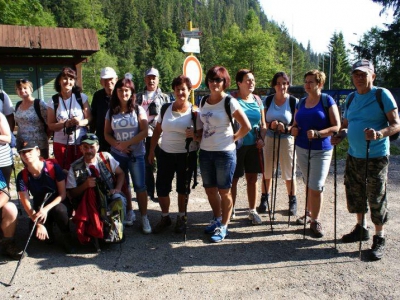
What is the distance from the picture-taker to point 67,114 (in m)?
4.57

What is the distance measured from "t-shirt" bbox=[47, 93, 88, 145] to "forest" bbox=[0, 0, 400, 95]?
578 cm

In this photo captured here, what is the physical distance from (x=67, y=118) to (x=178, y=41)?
325 ft

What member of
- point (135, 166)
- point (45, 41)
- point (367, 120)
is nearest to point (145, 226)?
point (135, 166)

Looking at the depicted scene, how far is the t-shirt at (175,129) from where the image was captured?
14.1 feet

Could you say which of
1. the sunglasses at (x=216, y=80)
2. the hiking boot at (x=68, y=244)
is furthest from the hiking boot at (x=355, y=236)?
the hiking boot at (x=68, y=244)

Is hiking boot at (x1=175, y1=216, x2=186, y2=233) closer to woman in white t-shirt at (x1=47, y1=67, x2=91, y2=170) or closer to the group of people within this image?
the group of people

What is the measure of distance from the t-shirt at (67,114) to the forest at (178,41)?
5.78 meters

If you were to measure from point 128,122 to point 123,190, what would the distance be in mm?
991

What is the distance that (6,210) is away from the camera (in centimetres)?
388

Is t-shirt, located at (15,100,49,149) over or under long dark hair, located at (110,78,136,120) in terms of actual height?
under

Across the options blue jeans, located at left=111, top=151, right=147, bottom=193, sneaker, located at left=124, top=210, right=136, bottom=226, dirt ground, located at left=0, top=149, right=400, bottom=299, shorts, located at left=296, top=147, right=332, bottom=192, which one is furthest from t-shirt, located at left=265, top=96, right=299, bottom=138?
sneaker, located at left=124, top=210, right=136, bottom=226

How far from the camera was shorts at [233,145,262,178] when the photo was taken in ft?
15.4

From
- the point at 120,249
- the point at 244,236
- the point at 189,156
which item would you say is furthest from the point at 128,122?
the point at 244,236

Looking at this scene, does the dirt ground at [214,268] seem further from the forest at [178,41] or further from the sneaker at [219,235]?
the forest at [178,41]
